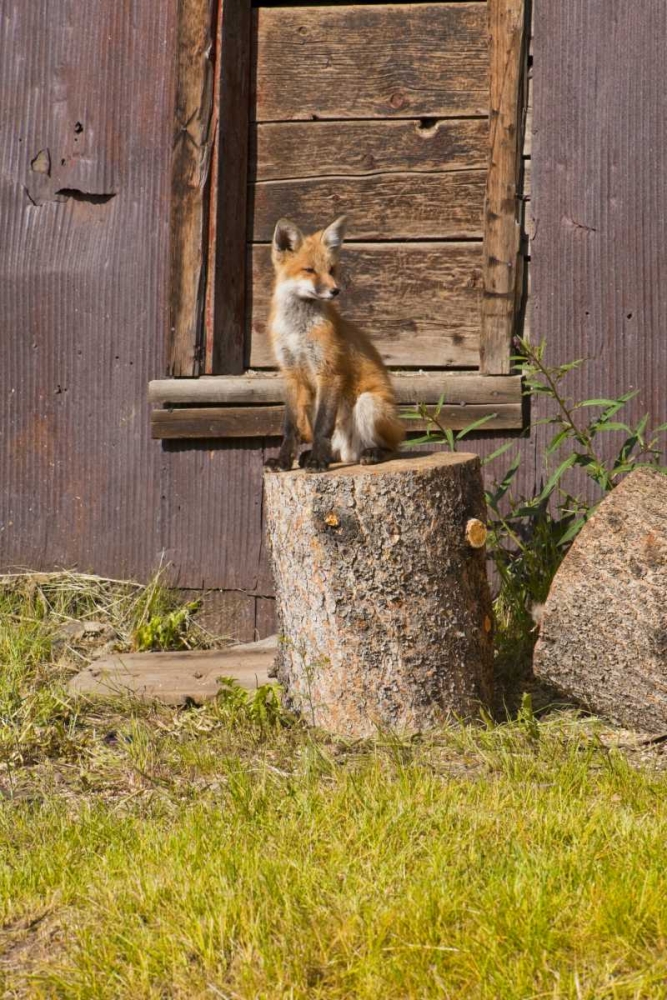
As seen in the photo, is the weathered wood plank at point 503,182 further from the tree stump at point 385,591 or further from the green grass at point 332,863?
the green grass at point 332,863

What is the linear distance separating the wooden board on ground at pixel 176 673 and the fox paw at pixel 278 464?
3.19 ft

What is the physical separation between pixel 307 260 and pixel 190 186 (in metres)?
1.45

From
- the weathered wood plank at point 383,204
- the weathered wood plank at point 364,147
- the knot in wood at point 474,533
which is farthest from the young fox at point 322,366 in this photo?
the weathered wood plank at point 364,147

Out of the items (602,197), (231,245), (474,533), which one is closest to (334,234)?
(231,245)

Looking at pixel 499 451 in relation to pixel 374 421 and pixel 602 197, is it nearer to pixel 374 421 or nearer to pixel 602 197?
pixel 374 421

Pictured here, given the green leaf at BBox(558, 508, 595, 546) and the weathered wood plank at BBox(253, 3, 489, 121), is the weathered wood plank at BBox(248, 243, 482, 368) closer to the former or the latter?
the weathered wood plank at BBox(253, 3, 489, 121)

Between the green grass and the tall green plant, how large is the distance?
0.96m

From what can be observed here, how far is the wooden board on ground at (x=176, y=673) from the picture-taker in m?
5.13

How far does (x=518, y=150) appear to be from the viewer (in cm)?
593

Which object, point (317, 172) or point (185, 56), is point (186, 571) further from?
point (185, 56)

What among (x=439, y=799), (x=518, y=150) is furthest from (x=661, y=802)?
(x=518, y=150)

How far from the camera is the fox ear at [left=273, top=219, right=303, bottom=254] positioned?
16.6 ft

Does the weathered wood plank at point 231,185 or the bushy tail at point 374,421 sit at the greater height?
the weathered wood plank at point 231,185

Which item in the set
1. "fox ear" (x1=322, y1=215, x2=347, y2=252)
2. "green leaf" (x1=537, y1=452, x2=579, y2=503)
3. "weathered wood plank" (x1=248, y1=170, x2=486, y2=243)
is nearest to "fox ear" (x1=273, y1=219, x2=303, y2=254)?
"fox ear" (x1=322, y1=215, x2=347, y2=252)
